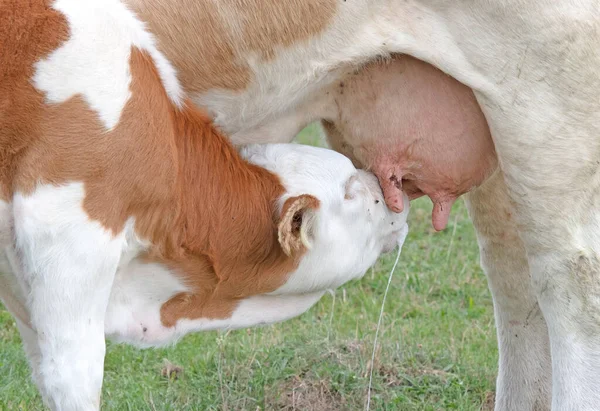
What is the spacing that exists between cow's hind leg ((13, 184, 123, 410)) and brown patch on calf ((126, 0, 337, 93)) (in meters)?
0.69

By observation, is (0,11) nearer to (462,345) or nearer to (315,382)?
(315,382)

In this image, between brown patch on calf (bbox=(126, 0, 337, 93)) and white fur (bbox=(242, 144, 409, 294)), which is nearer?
brown patch on calf (bbox=(126, 0, 337, 93))

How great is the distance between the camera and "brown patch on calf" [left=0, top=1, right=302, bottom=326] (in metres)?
3.51

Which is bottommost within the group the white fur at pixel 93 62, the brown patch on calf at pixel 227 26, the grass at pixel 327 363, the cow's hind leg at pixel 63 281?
the grass at pixel 327 363

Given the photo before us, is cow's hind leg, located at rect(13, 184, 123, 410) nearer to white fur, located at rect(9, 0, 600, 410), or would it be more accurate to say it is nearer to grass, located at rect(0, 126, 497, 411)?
white fur, located at rect(9, 0, 600, 410)

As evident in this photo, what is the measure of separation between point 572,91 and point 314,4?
896mm

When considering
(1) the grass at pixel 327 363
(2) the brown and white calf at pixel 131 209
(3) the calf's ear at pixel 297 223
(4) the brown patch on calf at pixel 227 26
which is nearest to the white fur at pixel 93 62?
(2) the brown and white calf at pixel 131 209

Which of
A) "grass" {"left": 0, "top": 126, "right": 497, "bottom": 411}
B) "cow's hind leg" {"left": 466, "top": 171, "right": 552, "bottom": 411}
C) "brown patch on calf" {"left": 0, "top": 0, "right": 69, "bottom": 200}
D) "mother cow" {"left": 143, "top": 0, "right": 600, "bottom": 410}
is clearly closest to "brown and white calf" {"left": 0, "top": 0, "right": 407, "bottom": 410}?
"brown patch on calf" {"left": 0, "top": 0, "right": 69, "bottom": 200}

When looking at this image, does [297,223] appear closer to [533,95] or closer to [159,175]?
[159,175]

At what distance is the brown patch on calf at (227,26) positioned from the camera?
154 inches

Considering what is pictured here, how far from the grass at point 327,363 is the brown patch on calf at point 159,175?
89 centimetres

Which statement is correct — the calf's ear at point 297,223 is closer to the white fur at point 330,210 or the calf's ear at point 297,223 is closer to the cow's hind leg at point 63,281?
the white fur at point 330,210

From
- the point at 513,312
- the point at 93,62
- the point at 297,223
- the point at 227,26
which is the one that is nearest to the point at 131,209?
the point at 93,62

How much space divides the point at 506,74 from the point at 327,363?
1.69 metres
